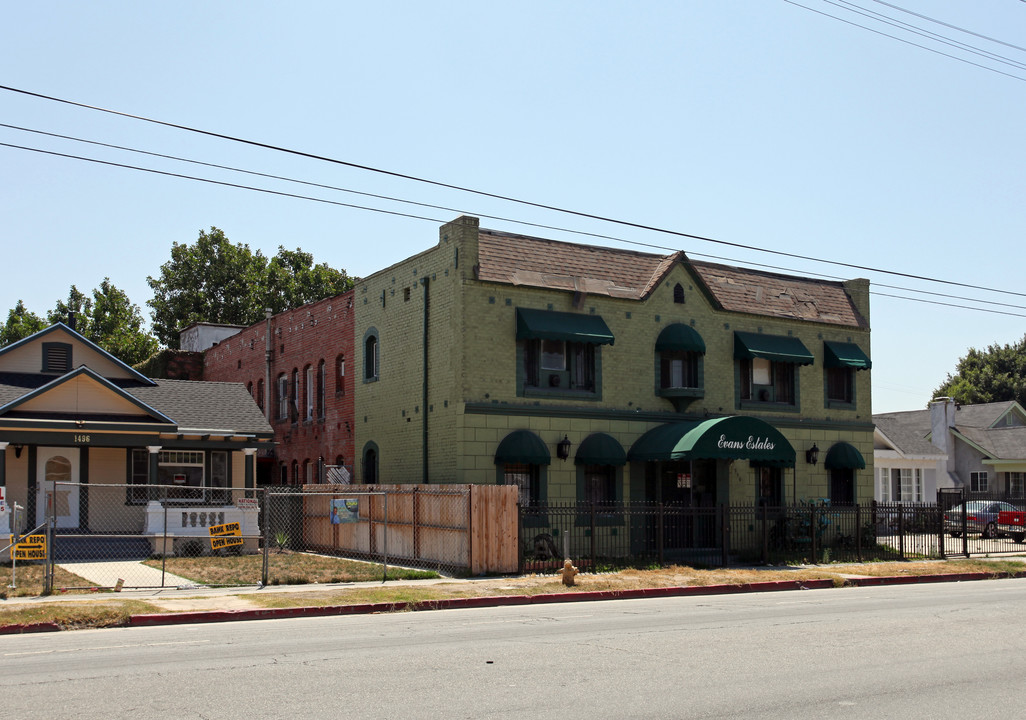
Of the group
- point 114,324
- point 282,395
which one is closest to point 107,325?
point 114,324

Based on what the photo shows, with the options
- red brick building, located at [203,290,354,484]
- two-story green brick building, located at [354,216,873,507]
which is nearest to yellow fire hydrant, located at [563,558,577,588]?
two-story green brick building, located at [354,216,873,507]

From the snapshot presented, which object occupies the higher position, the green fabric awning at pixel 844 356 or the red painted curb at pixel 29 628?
the green fabric awning at pixel 844 356

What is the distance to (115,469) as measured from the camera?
28.7 m

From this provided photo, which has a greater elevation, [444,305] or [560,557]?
[444,305]

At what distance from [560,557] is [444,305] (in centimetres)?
689

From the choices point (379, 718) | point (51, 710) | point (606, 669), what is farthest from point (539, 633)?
point (51, 710)

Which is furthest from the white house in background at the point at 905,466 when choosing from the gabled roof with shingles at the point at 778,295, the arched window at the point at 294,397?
the arched window at the point at 294,397

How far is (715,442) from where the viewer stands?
2583 cm

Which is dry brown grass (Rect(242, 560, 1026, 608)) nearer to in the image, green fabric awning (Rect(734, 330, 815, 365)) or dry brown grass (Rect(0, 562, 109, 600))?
dry brown grass (Rect(0, 562, 109, 600))

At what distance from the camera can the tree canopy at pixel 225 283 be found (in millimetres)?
63156

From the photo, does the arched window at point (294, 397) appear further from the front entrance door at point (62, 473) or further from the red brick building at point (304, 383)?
the front entrance door at point (62, 473)

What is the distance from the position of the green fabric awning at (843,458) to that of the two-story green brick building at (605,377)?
5 cm

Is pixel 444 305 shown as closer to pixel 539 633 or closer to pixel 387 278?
pixel 387 278

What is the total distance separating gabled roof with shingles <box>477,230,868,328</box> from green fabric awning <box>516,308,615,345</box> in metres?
0.75
